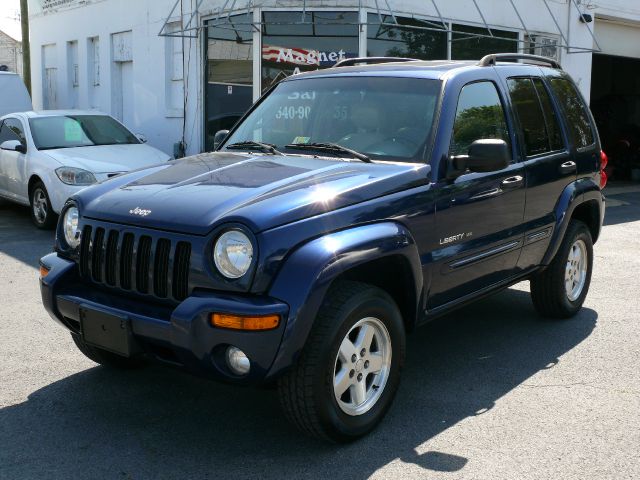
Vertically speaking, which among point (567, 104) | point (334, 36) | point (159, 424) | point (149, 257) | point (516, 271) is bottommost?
point (159, 424)

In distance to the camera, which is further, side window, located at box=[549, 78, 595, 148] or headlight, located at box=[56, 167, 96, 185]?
headlight, located at box=[56, 167, 96, 185]

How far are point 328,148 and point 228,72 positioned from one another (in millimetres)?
10435

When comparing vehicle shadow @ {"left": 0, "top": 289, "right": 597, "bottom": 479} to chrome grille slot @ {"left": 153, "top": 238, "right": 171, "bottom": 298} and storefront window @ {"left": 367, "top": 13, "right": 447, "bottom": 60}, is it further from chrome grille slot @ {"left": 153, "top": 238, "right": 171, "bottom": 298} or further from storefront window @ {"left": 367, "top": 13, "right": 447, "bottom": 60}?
storefront window @ {"left": 367, "top": 13, "right": 447, "bottom": 60}

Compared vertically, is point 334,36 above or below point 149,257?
above

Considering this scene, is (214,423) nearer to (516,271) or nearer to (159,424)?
(159,424)

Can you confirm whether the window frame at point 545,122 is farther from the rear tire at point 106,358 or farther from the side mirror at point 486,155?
the rear tire at point 106,358

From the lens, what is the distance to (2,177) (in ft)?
37.0

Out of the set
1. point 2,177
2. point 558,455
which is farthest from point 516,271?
point 2,177

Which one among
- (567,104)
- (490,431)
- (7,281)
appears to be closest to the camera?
(490,431)

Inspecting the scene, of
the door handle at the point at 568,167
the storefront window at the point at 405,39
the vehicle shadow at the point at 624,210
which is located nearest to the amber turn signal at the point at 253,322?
the door handle at the point at 568,167

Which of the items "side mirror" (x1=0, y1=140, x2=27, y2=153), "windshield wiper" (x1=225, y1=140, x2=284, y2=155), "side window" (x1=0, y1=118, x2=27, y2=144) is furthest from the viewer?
"side window" (x1=0, y1=118, x2=27, y2=144)

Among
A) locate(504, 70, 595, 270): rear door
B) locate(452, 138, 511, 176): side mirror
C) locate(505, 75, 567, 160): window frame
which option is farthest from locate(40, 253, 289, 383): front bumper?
locate(505, 75, 567, 160): window frame

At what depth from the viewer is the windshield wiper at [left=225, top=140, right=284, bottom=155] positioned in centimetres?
480

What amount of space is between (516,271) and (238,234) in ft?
7.91
